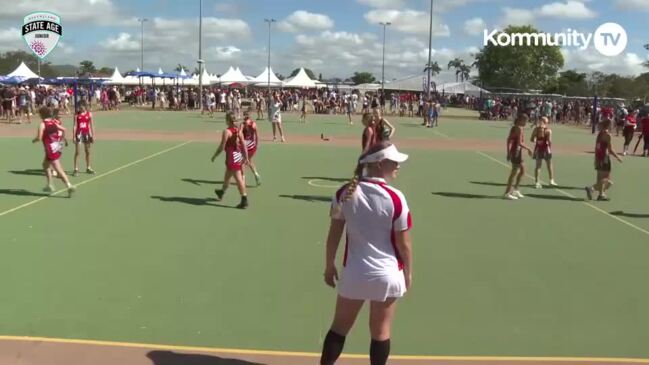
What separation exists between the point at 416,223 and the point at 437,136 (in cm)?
2062

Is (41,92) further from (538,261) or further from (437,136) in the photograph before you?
(538,261)

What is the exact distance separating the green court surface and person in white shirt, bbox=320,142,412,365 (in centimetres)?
134

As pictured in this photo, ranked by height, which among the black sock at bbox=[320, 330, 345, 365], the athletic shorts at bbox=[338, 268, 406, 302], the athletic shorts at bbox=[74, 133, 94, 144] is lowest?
the black sock at bbox=[320, 330, 345, 365]

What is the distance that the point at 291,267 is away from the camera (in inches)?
288

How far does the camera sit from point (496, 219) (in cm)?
1059

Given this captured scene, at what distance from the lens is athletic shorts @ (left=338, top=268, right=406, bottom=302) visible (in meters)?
3.78

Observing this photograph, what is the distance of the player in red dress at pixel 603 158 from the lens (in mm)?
12352

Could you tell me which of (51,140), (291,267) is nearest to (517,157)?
(291,267)

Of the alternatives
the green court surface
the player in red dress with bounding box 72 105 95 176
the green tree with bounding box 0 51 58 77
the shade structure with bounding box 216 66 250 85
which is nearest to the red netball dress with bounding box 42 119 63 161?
the green court surface

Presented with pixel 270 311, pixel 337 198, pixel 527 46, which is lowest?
pixel 270 311

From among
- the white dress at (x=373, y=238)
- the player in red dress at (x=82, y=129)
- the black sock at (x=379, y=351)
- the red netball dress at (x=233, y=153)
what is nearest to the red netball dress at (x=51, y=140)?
the player in red dress at (x=82, y=129)

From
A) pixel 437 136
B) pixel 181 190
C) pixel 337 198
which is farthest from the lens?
pixel 437 136

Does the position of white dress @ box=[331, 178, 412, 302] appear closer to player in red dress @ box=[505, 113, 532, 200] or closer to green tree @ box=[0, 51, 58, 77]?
player in red dress @ box=[505, 113, 532, 200]

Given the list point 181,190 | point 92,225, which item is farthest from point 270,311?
point 181,190
